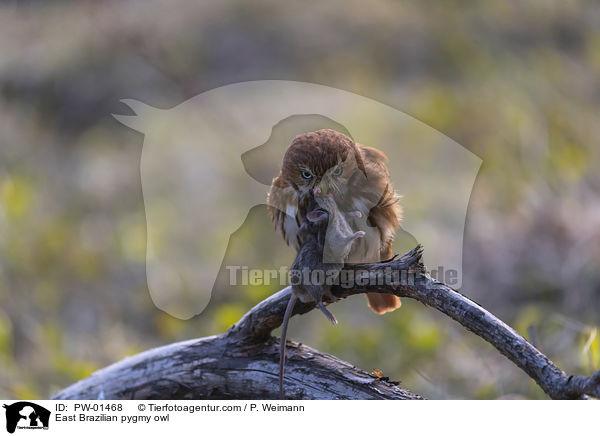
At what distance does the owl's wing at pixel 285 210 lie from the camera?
64.0 inches

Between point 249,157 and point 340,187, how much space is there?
37 cm

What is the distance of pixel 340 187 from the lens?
1.58 m

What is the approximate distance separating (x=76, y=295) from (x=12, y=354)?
68cm

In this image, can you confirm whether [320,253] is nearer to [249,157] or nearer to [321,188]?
[321,188]

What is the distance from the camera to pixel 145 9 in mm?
5012

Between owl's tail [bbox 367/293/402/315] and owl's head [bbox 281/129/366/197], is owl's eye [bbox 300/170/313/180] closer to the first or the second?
owl's head [bbox 281/129/366/197]

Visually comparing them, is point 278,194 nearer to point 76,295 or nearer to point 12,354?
point 12,354

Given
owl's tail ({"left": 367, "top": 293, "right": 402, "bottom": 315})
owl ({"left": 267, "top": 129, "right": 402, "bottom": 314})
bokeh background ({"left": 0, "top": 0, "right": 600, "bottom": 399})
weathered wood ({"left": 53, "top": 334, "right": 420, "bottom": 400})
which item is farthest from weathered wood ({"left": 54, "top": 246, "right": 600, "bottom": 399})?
bokeh background ({"left": 0, "top": 0, "right": 600, "bottom": 399})

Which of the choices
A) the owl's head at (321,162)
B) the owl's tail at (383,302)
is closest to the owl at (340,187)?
the owl's head at (321,162)

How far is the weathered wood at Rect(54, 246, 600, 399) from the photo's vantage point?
1389 millimetres

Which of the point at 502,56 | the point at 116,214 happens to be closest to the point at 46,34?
the point at 116,214
